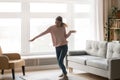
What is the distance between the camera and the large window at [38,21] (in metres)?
7.18

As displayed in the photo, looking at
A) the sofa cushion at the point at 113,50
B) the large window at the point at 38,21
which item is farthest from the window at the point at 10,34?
the sofa cushion at the point at 113,50

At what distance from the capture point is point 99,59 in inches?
236

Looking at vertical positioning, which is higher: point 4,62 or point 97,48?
point 97,48

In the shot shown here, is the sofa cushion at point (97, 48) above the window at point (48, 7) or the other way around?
the other way around

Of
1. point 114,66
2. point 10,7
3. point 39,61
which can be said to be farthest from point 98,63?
point 10,7

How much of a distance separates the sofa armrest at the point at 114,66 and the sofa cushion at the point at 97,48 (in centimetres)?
109

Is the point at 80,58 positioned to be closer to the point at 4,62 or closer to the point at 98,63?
the point at 98,63

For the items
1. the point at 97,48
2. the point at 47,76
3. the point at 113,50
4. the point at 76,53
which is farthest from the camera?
the point at 76,53

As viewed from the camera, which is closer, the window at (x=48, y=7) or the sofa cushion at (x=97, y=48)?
the sofa cushion at (x=97, y=48)

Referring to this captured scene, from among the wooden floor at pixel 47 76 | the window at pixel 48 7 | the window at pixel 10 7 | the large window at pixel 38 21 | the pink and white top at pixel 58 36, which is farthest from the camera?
the window at pixel 48 7

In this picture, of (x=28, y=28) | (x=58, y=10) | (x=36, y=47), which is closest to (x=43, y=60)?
(x=36, y=47)

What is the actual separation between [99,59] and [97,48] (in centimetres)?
65

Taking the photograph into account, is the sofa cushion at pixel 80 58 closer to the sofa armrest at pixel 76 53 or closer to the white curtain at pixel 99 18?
the sofa armrest at pixel 76 53

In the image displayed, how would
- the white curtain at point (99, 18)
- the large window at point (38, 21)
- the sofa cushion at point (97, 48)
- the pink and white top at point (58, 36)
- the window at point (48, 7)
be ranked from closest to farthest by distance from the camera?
the pink and white top at point (58, 36), the sofa cushion at point (97, 48), the large window at point (38, 21), the window at point (48, 7), the white curtain at point (99, 18)
